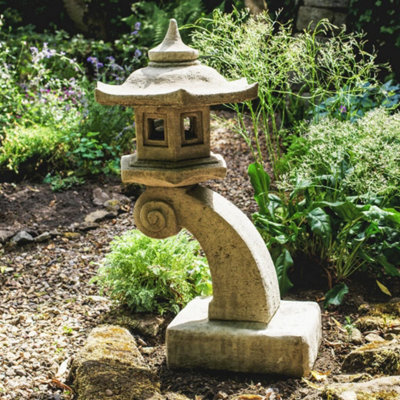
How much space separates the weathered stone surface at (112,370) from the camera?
307 cm

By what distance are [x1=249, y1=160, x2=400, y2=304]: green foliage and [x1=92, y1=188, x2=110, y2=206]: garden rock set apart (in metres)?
1.90

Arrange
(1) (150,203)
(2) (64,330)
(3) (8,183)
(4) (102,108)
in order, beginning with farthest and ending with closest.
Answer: (4) (102,108), (3) (8,183), (2) (64,330), (1) (150,203)

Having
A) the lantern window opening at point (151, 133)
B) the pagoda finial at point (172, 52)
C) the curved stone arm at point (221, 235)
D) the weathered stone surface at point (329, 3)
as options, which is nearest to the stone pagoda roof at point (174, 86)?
the pagoda finial at point (172, 52)

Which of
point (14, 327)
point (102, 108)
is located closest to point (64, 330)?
point (14, 327)

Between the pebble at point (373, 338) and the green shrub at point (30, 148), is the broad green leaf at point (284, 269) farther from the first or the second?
the green shrub at point (30, 148)

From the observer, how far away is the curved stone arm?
3373 millimetres

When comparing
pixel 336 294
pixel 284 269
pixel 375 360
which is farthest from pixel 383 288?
pixel 375 360

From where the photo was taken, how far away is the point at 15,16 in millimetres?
9812

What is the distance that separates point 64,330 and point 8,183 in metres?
2.69

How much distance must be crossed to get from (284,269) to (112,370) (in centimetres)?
140

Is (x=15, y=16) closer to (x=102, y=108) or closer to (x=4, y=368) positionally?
(x=102, y=108)

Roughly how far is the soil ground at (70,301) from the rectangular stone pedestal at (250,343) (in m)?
0.06

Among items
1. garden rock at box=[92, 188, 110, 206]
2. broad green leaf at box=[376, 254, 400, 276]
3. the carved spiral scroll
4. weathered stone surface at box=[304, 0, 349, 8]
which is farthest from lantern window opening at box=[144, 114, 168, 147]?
weathered stone surface at box=[304, 0, 349, 8]

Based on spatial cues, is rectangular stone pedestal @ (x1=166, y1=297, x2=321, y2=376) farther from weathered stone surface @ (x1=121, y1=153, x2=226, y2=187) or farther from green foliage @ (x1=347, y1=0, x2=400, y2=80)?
green foliage @ (x1=347, y1=0, x2=400, y2=80)
